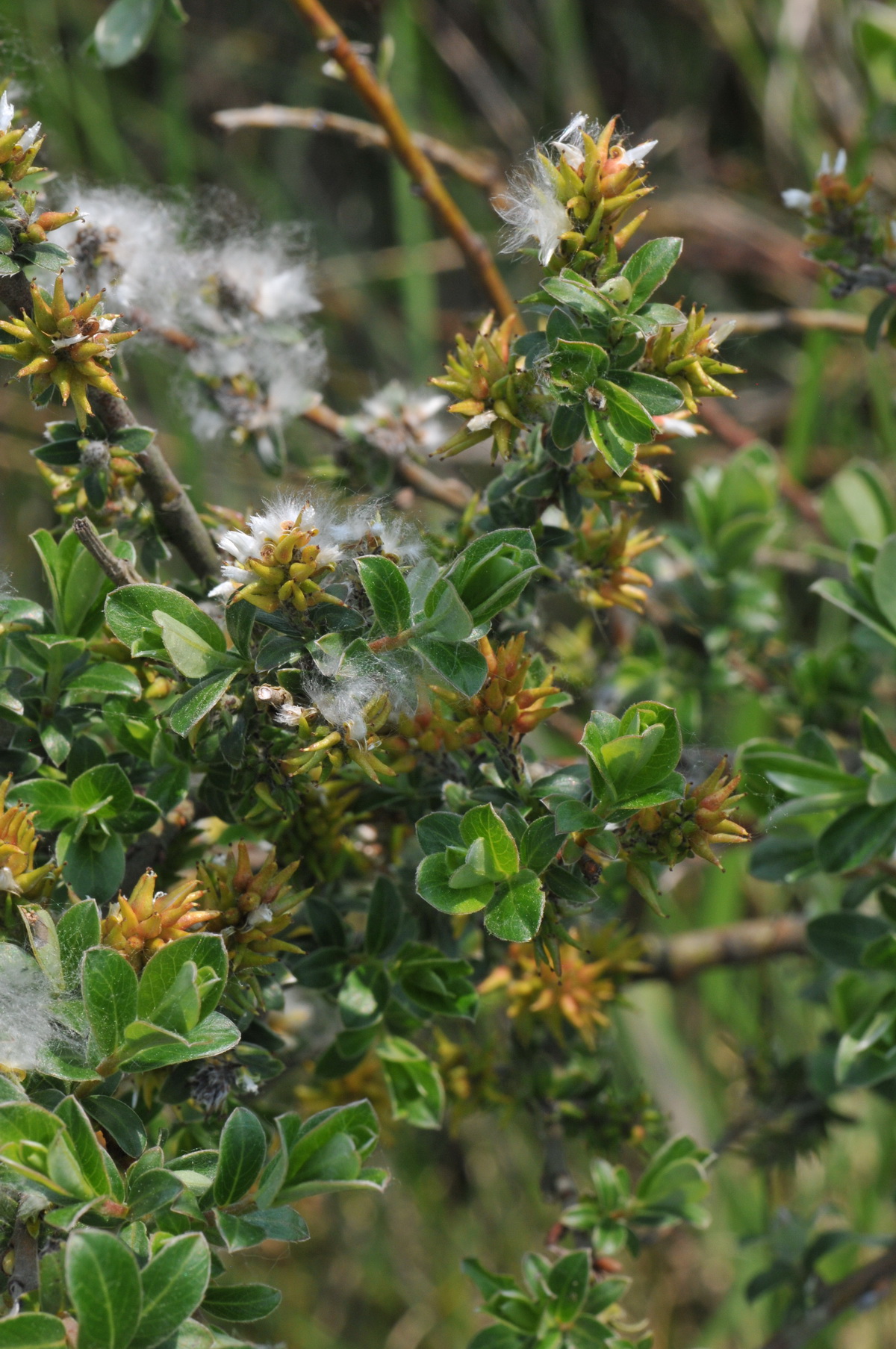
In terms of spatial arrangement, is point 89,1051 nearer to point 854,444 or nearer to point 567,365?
point 567,365

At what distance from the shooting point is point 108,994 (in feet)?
1.65

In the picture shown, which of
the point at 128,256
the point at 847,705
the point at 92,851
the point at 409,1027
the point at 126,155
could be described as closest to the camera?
the point at 92,851

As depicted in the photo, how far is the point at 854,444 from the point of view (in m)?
2.14

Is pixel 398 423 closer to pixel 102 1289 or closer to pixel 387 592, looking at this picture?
pixel 387 592

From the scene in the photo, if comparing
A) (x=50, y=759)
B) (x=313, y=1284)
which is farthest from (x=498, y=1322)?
(x=313, y=1284)

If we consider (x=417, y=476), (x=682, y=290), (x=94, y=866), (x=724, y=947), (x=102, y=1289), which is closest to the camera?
(x=102, y=1289)

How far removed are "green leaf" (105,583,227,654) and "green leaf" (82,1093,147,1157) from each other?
243mm

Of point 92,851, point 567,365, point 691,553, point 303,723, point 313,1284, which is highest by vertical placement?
point 567,365

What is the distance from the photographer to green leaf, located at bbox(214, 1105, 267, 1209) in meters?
0.55

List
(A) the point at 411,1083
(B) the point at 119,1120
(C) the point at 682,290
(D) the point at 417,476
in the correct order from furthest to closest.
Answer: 1. (C) the point at 682,290
2. (D) the point at 417,476
3. (A) the point at 411,1083
4. (B) the point at 119,1120

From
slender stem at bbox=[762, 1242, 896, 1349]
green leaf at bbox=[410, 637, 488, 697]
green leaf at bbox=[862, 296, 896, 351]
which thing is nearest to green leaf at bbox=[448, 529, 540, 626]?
green leaf at bbox=[410, 637, 488, 697]

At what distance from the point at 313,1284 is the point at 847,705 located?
5.12 ft

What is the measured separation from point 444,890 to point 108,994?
0.58ft

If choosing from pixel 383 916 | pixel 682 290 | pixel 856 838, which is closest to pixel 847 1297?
pixel 856 838
